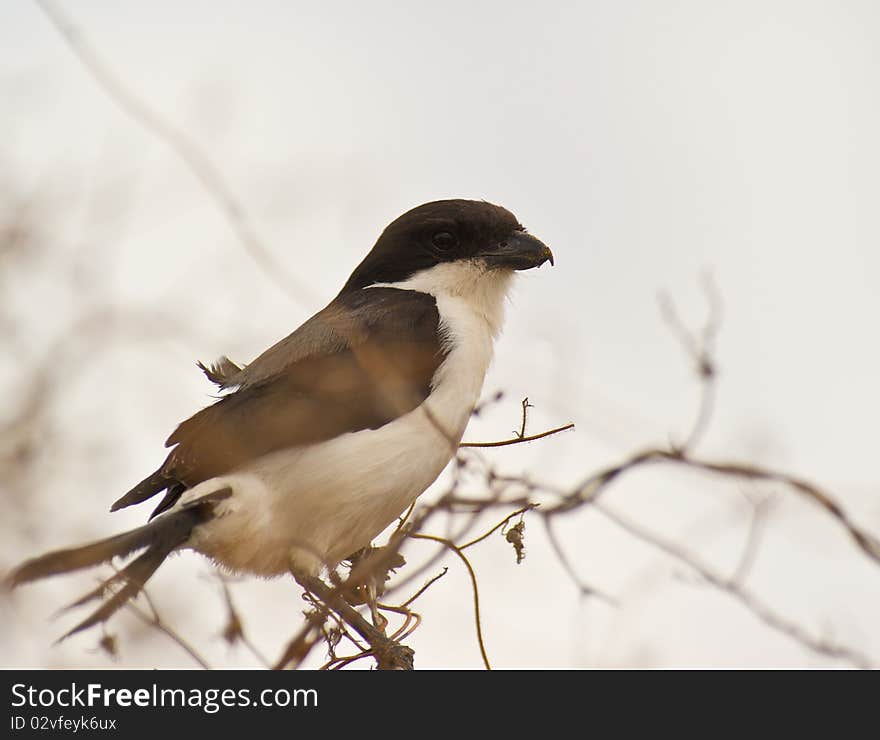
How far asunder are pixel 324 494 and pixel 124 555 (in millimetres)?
805

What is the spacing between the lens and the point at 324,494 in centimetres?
362

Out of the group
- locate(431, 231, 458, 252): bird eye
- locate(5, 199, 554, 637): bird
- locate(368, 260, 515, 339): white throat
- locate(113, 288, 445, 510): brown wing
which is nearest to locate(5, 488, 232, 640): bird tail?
locate(5, 199, 554, 637): bird

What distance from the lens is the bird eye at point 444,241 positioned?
438cm

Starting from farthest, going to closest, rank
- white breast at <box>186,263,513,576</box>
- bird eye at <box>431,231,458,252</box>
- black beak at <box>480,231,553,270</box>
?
bird eye at <box>431,231,458,252</box>, black beak at <box>480,231,553,270</box>, white breast at <box>186,263,513,576</box>

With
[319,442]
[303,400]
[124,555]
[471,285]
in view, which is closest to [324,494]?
[319,442]

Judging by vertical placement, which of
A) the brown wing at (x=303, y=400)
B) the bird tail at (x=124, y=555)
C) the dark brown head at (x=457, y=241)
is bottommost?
the bird tail at (x=124, y=555)

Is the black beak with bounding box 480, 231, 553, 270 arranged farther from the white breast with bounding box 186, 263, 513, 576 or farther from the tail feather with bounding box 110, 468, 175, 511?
the tail feather with bounding box 110, 468, 175, 511

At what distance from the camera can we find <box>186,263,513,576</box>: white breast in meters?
3.54

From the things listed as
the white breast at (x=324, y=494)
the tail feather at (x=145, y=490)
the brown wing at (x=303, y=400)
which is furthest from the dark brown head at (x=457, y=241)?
the tail feather at (x=145, y=490)

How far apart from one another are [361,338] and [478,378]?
1.52 feet

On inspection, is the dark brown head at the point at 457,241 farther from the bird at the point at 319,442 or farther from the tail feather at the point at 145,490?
the tail feather at the point at 145,490

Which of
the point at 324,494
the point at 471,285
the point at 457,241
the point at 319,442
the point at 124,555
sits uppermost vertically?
the point at 457,241

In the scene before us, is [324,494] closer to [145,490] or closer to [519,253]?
[145,490]

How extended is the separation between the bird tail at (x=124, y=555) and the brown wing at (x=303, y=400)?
0.16 metres
